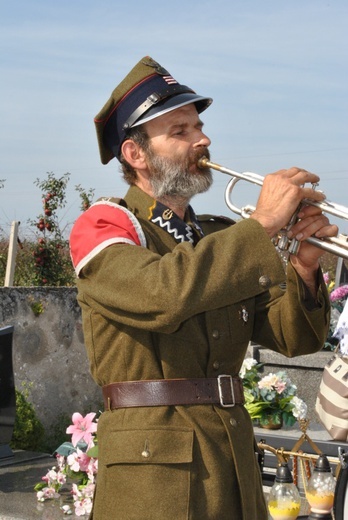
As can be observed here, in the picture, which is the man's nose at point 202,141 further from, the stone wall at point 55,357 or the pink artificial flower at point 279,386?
the stone wall at point 55,357

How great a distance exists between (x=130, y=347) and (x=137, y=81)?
98cm

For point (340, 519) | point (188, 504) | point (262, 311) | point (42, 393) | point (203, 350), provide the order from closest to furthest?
1. point (188, 504)
2. point (203, 350)
3. point (262, 311)
4. point (340, 519)
5. point (42, 393)

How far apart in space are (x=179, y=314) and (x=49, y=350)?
5369 mm

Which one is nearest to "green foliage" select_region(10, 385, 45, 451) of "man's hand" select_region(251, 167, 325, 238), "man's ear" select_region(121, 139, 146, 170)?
"man's ear" select_region(121, 139, 146, 170)


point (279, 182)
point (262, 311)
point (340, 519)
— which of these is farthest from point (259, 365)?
point (279, 182)

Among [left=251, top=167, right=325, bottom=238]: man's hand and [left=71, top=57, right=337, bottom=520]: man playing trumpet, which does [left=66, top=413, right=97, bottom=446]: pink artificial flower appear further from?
[left=251, top=167, right=325, bottom=238]: man's hand

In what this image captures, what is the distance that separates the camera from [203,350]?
2.95 meters

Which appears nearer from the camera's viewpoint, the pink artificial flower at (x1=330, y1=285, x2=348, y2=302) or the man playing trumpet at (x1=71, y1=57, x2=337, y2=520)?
the man playing trumpet at (x1=71, y1=57, x2=337, y2=520)

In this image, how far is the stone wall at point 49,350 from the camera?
7645mm

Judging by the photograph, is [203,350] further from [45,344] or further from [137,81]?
[45,344]

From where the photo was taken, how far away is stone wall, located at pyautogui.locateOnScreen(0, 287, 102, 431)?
7645mm

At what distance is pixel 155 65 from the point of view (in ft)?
11.0

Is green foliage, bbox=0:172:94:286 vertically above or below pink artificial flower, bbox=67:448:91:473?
above

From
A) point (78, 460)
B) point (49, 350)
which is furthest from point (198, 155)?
point (49, 350)
